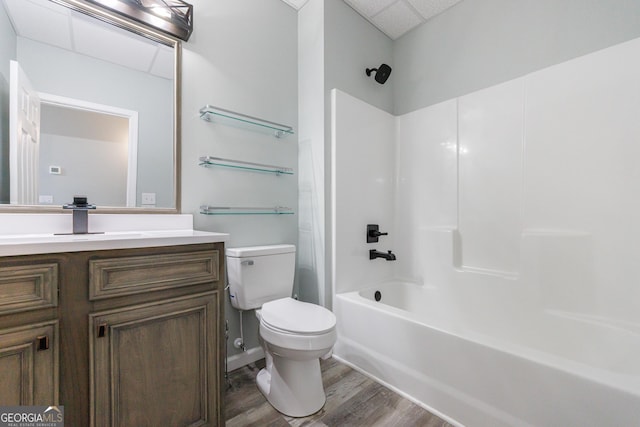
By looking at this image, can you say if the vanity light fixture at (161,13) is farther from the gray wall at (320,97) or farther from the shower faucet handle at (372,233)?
the shower faucet handle at (372,233)

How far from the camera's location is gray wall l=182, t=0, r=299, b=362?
5.26ft

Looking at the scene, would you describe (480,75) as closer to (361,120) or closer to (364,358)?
(361,120)

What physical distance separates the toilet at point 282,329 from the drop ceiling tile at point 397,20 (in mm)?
1948

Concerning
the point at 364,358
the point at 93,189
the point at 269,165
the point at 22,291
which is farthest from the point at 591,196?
the point at 93,189

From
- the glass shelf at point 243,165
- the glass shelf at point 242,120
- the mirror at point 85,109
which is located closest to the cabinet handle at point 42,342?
the mirror at point 85,109

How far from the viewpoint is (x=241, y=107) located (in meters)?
1.80

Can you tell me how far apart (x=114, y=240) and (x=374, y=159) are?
5.89ft

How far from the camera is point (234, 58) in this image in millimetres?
1774

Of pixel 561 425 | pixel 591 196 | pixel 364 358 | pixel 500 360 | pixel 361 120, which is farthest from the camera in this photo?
pixel 361 120

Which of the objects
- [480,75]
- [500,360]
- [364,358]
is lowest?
[364,358]

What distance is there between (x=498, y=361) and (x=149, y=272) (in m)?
1.46

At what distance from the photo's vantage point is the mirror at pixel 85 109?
3.77 feet

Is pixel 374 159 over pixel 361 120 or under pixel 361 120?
under

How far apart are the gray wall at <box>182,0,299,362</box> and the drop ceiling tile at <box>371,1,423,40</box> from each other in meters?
0.70
